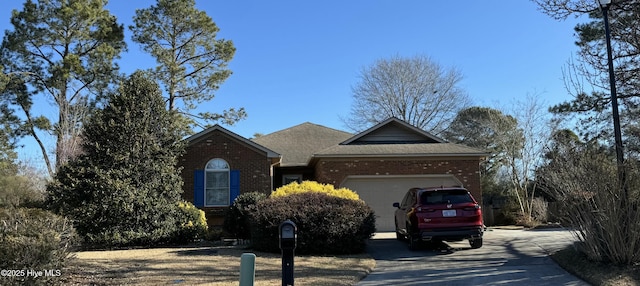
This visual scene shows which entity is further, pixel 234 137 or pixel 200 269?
pixel 234 137

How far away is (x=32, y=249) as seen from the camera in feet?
24.3

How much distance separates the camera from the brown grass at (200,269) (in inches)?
334

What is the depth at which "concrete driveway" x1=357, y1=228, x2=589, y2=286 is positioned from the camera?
847 centimetres

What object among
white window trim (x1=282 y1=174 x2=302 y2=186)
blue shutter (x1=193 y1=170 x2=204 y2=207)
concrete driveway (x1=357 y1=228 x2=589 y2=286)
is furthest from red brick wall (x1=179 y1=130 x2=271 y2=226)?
concrete driveway (x1=357 y1=228 x2=589 y2=286)

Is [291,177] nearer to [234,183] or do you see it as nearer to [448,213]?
[234,183]

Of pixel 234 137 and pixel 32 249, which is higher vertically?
pixel 234 137

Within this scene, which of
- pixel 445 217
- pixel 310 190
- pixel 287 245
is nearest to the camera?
pixel 287 245

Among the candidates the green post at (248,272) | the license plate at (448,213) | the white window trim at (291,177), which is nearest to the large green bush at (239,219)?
the license plate at (448,213)

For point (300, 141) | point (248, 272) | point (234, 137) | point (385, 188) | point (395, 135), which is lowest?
point (248, 272)

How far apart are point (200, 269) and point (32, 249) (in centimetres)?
312

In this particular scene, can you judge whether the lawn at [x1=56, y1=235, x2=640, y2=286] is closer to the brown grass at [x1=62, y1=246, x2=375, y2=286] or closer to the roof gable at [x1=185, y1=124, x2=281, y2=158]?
the brown grass at [x1=62, y1=246, x2=375, y2=286]

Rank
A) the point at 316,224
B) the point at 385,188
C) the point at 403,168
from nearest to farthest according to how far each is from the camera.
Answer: the point at 316,224
the point at 403,168
the point at 385,188

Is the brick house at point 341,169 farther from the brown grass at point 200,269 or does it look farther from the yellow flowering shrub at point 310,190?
the brown grass at point 200,269

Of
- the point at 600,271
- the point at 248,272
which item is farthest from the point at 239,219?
the point at 600,271
